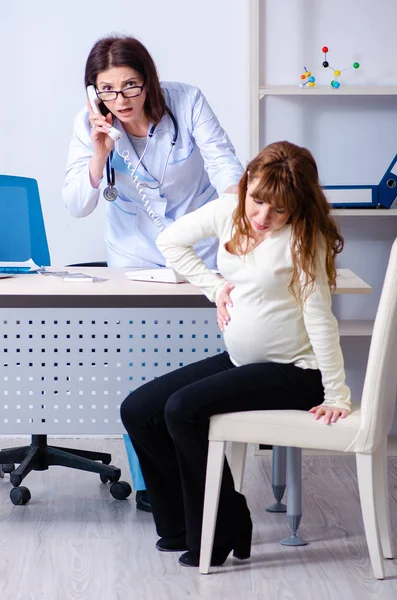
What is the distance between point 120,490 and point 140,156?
1.07m

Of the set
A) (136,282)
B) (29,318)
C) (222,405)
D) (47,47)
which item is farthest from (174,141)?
(47,47)

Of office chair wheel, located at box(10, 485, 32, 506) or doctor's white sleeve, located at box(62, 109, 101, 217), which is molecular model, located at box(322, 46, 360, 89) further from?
office chair wheel, located at box(10, 485, 32, 506)

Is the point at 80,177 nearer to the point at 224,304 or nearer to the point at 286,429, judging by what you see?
the point at 224,304

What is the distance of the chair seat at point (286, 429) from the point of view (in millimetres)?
2168

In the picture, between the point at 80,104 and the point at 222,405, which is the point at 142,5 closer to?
the point at 80,104

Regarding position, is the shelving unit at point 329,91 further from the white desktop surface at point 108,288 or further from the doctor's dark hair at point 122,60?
the white desktop surface at point 108,288

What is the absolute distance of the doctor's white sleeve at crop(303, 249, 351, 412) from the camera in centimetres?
216

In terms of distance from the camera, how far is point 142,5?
3775 millimetres

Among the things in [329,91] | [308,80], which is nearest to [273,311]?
[329,91]

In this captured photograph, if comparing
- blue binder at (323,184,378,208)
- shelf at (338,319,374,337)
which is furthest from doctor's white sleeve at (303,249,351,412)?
blue binder at (323,184,378,208)

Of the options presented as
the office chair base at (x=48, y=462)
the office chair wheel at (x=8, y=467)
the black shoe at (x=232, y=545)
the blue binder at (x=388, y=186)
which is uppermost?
the blue binder at (x=388, y=186)

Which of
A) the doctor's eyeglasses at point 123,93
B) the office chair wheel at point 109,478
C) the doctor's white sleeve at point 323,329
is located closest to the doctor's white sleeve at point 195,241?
the doctor's white sleeve at point 323,329

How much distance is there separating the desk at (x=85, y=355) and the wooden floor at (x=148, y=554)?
1.03 feet

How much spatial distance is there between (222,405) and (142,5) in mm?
2162
